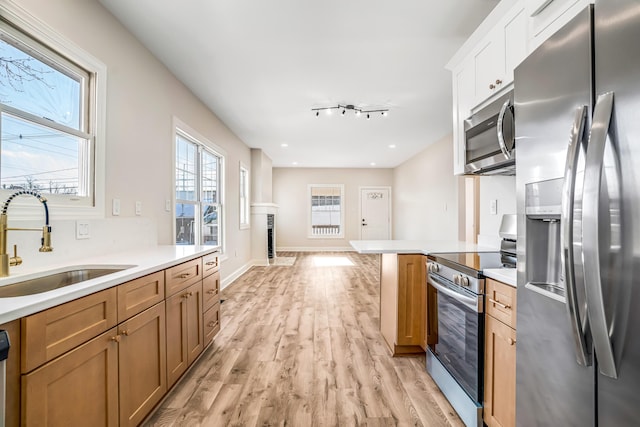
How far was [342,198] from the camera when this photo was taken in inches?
344

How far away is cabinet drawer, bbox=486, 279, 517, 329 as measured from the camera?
48.2 inches

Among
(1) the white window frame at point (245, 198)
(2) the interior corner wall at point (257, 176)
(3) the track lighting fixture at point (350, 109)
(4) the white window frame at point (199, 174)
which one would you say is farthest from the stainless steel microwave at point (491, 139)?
(2) the interior corner wall at point (257, 176)

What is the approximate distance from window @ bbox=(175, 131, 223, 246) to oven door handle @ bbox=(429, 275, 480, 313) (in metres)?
2.74

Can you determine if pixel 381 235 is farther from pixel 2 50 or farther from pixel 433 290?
pixel 2 50

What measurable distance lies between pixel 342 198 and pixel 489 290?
24.3 feet

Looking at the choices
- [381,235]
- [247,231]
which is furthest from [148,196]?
[381,235]

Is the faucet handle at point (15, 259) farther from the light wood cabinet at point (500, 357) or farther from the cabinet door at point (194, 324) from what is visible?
the light wood cabinet at point (500, 357)

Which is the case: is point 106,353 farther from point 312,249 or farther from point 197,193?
point 312,249

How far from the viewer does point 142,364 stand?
1.44 m

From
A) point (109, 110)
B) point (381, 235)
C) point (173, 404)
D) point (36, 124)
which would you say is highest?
point (109, 110)

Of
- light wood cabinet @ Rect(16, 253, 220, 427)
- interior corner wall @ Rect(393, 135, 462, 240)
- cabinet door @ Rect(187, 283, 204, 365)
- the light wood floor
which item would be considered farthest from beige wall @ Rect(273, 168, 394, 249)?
light wood cabinet @ Rect(16, 253, 220, 427)

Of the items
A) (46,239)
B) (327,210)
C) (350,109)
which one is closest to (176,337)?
(46,239)

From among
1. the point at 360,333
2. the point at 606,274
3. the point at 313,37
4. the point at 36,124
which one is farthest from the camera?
the point at 360,333

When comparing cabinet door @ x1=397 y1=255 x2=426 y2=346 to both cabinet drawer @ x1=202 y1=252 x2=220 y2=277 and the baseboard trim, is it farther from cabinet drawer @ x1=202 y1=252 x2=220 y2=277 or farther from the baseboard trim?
Result: the baseboard trim
